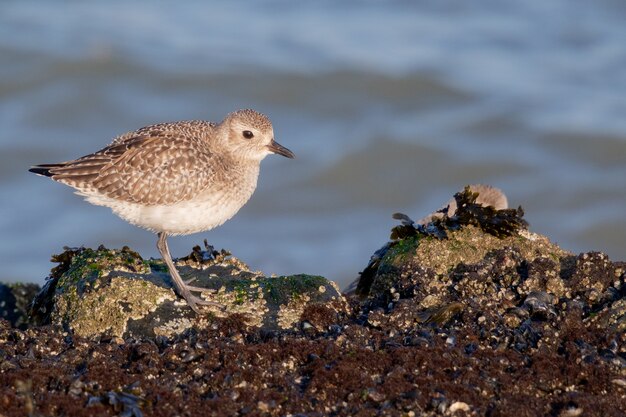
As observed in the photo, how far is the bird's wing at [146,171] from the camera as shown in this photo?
7.27 metres

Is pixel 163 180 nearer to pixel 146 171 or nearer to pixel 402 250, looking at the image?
pixel 146 171

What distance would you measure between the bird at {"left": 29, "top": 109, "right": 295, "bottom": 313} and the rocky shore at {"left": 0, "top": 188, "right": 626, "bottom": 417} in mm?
340

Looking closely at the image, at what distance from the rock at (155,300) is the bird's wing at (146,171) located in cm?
50

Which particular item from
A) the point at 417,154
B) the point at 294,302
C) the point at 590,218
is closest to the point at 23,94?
the point at 417,154

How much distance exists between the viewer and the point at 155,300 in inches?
257

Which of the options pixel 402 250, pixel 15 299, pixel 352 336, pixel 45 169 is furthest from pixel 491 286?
pixel 15 299

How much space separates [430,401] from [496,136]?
14.3 metres

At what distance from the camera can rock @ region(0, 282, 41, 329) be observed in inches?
351

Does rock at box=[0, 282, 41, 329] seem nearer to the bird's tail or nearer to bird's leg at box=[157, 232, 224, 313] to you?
the bird's tail

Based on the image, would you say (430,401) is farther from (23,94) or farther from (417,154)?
(23,94)

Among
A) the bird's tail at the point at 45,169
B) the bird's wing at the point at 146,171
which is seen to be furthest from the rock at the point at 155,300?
the bird's tail at the point at 45,169

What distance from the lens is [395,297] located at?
6711mm

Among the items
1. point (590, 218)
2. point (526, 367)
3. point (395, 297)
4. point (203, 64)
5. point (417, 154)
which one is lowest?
point (526, 367)

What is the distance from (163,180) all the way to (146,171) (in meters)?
0.16
